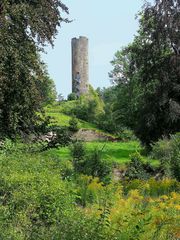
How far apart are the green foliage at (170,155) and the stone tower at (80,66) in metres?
55.7

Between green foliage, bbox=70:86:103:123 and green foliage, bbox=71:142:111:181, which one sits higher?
green foliage, bbox=70:86:103:123

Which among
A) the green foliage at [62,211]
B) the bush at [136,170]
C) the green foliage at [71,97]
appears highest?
Answer: the green foliage at [71,97]

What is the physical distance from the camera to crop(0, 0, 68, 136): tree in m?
16.5

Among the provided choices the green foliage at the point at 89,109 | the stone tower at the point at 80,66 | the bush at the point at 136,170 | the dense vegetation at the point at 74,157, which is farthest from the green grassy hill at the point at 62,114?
the bush at the point at 136,170

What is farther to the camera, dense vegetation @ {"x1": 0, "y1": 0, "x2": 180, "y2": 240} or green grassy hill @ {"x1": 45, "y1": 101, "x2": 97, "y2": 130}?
green grassy hill @ {"x1": 45, "y1": 101, "x2": 97, "y2": 130}

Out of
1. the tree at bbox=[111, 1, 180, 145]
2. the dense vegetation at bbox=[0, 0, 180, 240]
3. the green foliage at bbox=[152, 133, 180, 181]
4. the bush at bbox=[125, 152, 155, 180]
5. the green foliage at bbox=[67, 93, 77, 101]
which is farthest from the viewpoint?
the green foliage at bbox=[67, 93, 77, 101]

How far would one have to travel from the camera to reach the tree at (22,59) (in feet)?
54.1

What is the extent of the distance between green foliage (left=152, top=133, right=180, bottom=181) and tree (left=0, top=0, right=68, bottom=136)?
15.2 feet

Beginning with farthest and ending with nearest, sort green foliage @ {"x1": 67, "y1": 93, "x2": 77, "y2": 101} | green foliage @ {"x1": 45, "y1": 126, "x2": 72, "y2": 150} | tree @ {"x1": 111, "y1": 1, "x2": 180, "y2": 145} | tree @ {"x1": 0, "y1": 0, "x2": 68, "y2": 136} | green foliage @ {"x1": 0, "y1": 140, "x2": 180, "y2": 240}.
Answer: green foliage @ {"x1": 67, "y1": 93, "x2": 77, "y2": 101} < tree @ {"x1": 111, "y1": 1, "x2": 180, "y2": 145} < green foliage @ {"x1": 45, "y1": 126, "x2": 72, "y2": 150} < tree @ {"x1": 0, "y1": 0, "x2": 68, "y2": 136} < green foliage @ {"x1": 0, "y1": 140, "x2": 180, "y2": 240}

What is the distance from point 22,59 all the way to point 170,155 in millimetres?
7021

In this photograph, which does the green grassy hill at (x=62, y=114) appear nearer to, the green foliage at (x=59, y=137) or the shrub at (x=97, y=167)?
the green foliage at (x=59, y=137)

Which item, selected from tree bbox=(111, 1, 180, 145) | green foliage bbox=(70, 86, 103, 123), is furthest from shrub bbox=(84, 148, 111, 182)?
green foliage bbox=(70, 86, 103, 123)

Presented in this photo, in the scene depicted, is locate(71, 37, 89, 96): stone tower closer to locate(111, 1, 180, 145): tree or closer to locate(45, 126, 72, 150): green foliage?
locate(111, 1, 180, 145): tree

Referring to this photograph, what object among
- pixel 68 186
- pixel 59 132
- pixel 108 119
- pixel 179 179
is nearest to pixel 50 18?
pixel 59 132
